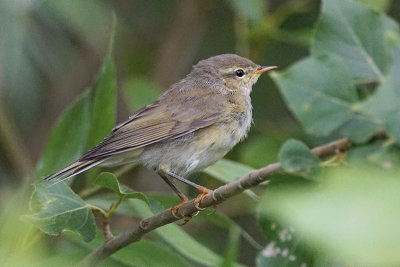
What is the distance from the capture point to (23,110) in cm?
A: 519

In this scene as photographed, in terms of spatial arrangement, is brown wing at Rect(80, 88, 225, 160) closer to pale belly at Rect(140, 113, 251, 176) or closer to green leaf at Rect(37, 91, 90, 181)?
pale belly at Rect(140, 113, 251, 176)

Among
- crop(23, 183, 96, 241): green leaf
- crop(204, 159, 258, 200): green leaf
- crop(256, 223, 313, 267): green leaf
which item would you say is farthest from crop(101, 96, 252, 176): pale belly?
crop(256, 223, 313, 267): green leaf

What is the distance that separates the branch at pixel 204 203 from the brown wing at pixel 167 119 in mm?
844

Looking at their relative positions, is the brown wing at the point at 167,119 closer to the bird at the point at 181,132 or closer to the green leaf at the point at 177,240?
the bird at the point at 181,132

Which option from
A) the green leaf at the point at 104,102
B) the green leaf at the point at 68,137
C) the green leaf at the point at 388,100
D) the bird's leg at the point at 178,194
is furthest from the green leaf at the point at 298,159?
the green leaf at the point at 68,137

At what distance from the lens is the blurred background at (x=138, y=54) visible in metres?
3.99

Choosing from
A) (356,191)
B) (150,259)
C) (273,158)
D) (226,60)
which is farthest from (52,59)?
(356,191)

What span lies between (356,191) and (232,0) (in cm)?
362

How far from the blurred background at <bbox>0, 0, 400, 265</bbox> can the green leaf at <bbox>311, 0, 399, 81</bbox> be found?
129 centimetres

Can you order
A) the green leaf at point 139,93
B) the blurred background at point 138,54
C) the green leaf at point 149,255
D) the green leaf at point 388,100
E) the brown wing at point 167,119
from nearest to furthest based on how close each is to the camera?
the green leaf at point 388,100 < the green leaf at point 149,255 < the brown wing at point 167,119 < the green leaf at point 139,93 < the blurred background at point 138,54

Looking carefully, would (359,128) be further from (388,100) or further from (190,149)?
(190,149)

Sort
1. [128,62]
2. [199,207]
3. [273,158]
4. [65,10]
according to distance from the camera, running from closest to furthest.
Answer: [199,207] < [273,158] < [65,10] < [128,62]

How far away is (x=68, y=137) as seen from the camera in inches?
116

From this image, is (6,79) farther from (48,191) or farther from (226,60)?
(48,191)
